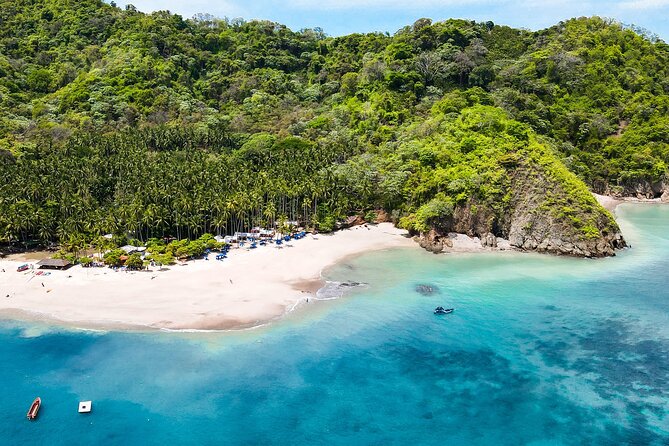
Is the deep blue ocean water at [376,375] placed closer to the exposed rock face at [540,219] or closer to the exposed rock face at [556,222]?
the exposed rock face at [556,222]

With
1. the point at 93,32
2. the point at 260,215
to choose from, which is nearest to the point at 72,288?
the point at 260,215

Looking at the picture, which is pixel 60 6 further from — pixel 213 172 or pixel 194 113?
pixel 213 172

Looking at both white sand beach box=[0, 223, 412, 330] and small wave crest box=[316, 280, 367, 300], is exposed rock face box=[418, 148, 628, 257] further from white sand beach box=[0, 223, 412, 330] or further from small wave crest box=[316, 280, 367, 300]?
white sand beach box=[0, 223, 412, 330]

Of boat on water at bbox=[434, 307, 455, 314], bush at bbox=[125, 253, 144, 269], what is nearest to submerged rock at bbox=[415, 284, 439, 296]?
boat on water at bbox=[434, 307, 455, 314]

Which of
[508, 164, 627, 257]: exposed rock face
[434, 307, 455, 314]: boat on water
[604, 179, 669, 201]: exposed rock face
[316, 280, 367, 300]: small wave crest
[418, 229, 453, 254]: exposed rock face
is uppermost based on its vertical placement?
[604, 179, 669, 201]: exposed rock face

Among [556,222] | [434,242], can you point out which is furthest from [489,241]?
[556,222]

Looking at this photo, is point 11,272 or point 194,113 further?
point 194,113
